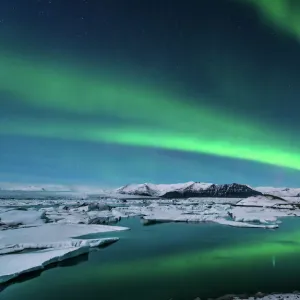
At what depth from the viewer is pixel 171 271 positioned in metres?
9.02

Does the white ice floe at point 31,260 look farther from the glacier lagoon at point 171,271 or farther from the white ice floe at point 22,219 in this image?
the white ice floe at point 22,219

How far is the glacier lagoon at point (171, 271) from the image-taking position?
7109mm

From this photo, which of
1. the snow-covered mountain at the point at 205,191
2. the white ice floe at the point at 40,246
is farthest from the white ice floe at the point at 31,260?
the snow-covered mountain at the point at 205,191

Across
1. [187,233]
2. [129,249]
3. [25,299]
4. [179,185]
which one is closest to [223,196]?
[179,185]

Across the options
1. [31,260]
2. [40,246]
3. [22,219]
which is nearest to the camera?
[31,260]

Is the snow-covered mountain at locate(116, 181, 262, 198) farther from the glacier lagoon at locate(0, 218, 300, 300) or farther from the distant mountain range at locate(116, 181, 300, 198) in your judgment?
the glacier lagoon at locate(0, 218, 300, 300)

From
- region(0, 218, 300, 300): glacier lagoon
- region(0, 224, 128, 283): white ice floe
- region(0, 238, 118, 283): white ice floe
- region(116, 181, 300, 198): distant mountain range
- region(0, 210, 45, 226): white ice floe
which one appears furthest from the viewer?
region(116, 181, 300, 198): distant mountain range

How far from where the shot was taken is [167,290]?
727cm

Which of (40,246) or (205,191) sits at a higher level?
(205,191)

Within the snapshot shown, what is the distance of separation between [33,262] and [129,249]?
423 cm

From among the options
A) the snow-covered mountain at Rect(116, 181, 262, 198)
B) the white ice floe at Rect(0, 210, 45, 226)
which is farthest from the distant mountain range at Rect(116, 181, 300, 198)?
the white ice floe at Rect(0, 210, 45, 226)

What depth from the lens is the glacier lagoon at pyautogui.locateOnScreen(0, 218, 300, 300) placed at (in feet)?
23.3

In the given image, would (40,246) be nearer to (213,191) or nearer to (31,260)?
(31,260)

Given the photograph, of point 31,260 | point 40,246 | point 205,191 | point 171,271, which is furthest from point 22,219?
point 205,191
